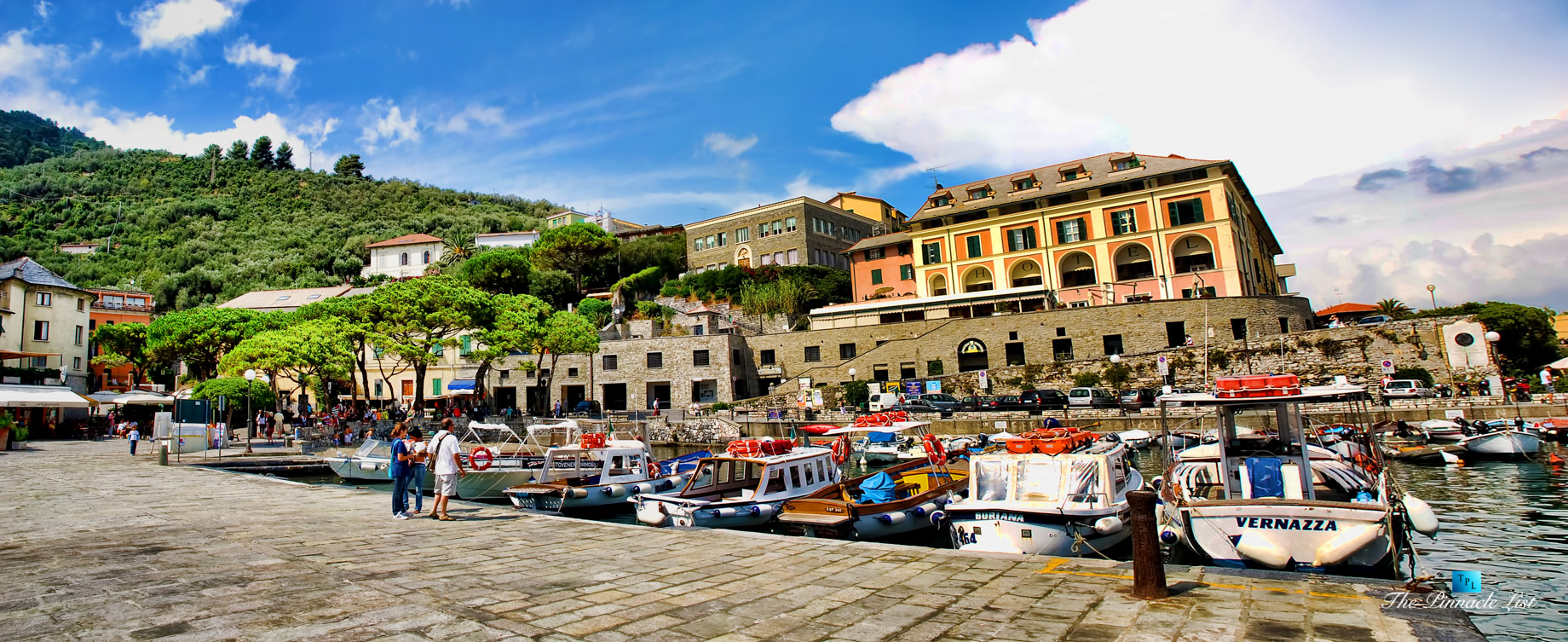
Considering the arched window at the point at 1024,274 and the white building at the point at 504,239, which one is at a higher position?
the white building at the point at 504,239

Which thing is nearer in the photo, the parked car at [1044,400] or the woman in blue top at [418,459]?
the woman in blue top at [418,459]

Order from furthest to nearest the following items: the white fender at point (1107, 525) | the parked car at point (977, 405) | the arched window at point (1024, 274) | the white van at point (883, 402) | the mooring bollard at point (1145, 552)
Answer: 1. the arched window at point (1024, 274)
2. the white van at point (883, 402)
3. the parked car at point (977, 405)
4. the white fender at point (1107, 525)
5. the mooring bollard at point (1145, 552)

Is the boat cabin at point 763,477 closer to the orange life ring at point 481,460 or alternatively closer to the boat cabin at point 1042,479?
the boat cabin at point 1042,479

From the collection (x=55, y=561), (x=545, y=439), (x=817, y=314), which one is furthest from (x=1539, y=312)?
(x=55, y=561)

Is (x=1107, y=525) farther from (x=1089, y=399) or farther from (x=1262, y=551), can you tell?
(x=1089, y=399)

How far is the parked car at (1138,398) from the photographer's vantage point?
→ 3562 centimetres

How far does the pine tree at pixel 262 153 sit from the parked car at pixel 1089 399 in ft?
516

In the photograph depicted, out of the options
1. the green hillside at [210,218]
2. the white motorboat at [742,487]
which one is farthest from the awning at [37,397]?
the green hillside at [210,218]

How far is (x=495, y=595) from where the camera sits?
650cm

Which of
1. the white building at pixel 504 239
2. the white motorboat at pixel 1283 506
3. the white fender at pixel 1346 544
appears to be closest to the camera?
the white fender at pixel 1346 544

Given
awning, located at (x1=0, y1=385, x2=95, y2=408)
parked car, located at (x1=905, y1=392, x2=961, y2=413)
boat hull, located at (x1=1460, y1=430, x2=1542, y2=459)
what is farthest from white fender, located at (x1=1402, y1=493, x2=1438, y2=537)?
awning, located at (x1=0, y1=385, x2=95, y2=408)

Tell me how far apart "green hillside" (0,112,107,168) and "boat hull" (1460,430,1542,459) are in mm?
222715

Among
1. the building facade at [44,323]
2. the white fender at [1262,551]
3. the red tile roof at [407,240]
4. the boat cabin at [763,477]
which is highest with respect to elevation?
the red tile roof at [407,240]

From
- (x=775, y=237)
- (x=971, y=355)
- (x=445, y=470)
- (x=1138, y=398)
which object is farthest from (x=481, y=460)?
(x=775, y=237)
